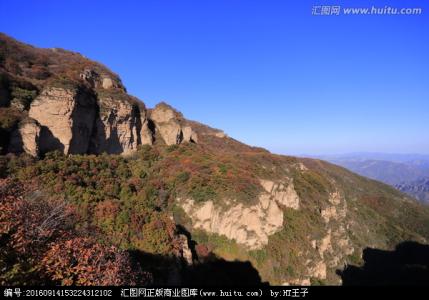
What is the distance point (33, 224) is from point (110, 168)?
2659 cm

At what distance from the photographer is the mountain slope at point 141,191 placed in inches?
950

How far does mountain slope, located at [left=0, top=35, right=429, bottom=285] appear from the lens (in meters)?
24.1

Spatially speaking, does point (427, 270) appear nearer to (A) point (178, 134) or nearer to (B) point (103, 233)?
(A) point (178, 134)

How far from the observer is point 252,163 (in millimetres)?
52844

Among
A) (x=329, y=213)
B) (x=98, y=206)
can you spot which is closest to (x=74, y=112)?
(x=98, y=206)

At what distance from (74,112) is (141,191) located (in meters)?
12.4

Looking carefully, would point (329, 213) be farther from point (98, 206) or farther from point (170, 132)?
point (98, 206)

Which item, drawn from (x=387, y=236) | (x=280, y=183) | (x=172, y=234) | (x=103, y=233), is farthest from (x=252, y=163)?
(x=387, y=236)

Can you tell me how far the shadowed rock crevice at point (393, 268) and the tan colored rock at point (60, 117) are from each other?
47.9 metres

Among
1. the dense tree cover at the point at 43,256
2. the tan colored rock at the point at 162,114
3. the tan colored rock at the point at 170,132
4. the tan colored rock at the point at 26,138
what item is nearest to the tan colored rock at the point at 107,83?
the tan colored rock at the point at 162,114

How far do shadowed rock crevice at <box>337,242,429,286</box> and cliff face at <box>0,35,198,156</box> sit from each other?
41.5 metres

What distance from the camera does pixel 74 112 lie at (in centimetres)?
3862

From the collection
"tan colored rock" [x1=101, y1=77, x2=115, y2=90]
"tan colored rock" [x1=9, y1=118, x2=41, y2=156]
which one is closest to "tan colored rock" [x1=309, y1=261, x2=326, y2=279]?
"tan colored rock" [x1=9, y1=118, x2=41, y2=156]

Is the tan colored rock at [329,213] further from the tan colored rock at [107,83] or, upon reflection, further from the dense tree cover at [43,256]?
the dense tree cover at [43,256]
